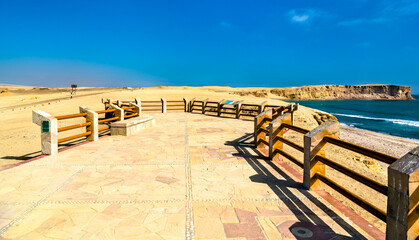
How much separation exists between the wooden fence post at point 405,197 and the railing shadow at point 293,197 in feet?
1.98

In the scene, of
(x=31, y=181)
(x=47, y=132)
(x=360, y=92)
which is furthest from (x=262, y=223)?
(x=360, y=92)

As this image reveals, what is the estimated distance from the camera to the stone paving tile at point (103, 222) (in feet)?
10.6

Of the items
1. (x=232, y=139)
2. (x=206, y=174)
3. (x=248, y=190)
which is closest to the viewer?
(x=248, y=190)

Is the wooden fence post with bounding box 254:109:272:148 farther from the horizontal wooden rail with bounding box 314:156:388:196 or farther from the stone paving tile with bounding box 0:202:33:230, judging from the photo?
the stone paving tile with bounding box 0:202:33:230

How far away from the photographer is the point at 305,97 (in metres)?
164

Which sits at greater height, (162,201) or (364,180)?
(364,180)

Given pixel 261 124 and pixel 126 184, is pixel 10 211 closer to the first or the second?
pixel 126 184

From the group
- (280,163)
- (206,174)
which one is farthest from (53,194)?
(280,163)

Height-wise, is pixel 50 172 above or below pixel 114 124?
below

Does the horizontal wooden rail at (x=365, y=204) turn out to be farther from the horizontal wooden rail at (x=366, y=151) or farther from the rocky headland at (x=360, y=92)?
the rocky headland at (x=360, y=92)

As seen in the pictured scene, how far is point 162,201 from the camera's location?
168 inches

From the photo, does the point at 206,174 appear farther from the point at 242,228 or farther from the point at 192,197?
the point at 242,228

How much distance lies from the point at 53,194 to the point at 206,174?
3.01m

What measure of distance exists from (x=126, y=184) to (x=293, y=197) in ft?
10.6
